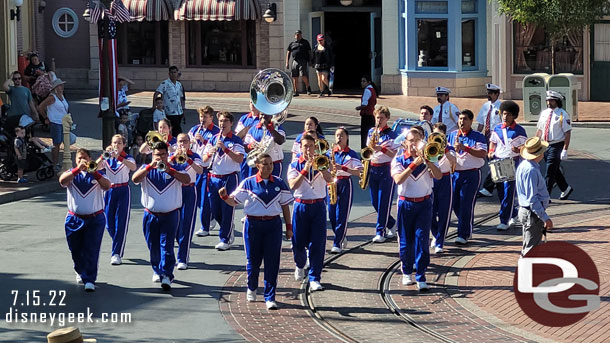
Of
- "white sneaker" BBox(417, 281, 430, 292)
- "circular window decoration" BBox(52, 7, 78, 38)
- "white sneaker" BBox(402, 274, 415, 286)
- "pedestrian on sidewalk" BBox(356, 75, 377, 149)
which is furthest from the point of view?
"circular window decoration" BBox(52, 7, 78, 38)

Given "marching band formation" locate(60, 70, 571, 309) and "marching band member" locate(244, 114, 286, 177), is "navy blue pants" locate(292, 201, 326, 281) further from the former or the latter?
"marching band member" locate(244, 114, 286, 177)

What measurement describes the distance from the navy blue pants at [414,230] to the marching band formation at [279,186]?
0.01 m

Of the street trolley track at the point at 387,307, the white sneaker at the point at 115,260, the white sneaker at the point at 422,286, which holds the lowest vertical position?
the street trolley track at the point at 387,307

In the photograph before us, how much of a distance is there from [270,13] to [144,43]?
428 cm

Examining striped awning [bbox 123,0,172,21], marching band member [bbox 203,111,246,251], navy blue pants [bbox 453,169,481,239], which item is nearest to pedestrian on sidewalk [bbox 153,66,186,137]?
marching band member [bbox 203,111,246,251]

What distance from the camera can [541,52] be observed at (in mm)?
31234

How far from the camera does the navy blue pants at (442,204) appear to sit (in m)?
15.7

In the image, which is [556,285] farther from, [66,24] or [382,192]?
[66,24]

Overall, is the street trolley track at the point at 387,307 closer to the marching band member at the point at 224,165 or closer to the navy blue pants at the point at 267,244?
the navy blue pants at the point at 267,244

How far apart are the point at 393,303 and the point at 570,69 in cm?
1888

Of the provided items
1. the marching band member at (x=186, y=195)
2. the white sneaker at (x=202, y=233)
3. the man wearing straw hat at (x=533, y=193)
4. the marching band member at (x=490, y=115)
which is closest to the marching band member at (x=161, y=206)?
the marching band member at (x=186, y=195)

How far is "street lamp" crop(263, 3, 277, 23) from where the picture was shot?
3250cm

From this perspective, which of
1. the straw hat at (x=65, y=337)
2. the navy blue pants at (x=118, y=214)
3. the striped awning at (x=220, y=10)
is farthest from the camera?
the striped awning at (x=220, y=10)

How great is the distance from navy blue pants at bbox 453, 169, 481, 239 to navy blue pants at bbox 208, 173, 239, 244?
3.03 metres
